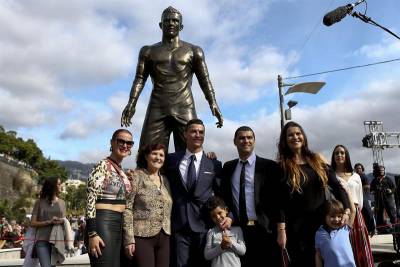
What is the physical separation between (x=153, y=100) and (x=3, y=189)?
59.4m

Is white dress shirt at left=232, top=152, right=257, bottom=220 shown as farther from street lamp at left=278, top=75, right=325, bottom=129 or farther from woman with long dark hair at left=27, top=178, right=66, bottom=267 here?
street lamp at left=278, top=75, right=325, bottom=129

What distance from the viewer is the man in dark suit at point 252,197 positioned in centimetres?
371

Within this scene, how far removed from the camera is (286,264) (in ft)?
11.7

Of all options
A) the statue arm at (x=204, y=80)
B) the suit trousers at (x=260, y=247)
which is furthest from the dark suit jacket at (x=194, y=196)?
the statue arm at (x=204, y=80)

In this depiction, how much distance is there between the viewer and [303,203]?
144 inches

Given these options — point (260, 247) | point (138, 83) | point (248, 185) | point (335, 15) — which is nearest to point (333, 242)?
point (260, 247)

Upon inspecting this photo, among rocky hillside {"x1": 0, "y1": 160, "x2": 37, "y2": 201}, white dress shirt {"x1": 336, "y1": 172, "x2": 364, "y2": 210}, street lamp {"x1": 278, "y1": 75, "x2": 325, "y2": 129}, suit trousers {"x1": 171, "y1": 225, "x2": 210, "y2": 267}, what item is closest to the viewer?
suit trousers {"x1": 171, "y1": 225, "x2": 210, "y2": 267}

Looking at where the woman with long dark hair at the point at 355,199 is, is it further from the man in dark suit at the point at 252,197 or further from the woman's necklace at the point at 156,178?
the woman's necklace at the point at 156,178

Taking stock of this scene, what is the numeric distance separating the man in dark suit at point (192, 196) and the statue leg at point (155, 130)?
169 centimetres

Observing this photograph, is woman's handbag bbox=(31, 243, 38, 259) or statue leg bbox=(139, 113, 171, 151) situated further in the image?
statue leg bbox=(139, 113, 171, 151)

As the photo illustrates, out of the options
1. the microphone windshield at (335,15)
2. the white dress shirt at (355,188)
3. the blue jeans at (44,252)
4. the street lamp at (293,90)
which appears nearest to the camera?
the white dress shirt at (355,188)

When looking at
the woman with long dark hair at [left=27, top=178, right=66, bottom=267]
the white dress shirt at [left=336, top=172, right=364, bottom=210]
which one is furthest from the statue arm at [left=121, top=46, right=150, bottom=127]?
the white dress shirt at [left=336, top=172, right=364, bottom=210]

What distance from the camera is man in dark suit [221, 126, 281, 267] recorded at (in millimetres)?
3711

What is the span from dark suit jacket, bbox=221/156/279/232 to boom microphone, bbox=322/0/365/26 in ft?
19.3
